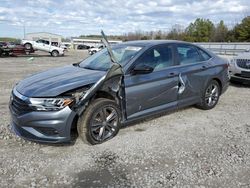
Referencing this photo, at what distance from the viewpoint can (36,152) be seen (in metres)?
3.94

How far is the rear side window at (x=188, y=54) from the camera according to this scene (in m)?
5.41

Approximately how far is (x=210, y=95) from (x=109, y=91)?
→ 287cm

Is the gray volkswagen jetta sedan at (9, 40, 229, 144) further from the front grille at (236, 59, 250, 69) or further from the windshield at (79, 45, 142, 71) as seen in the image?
the front grille at (236, 59, 250, 69)

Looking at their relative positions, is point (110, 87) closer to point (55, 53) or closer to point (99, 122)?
point (99, 122)

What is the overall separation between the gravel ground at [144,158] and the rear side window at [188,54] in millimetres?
1245

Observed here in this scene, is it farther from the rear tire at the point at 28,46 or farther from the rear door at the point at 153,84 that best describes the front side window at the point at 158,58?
the rear tire at the point at 28,46

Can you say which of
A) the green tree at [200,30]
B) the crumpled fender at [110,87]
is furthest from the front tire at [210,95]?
the green tree at [200,30]

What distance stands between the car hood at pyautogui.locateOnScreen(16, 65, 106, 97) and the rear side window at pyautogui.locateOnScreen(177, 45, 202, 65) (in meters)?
1.81

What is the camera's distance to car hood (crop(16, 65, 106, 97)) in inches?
151

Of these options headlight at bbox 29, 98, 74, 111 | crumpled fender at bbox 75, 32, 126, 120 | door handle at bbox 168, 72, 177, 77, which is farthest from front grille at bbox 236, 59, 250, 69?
headlight at bbox 29, 98, 74, 111

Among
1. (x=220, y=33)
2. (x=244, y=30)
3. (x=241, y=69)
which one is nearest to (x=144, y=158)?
(x=241, y=69)

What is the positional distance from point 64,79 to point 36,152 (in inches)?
45.2

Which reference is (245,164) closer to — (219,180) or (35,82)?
(219,180)

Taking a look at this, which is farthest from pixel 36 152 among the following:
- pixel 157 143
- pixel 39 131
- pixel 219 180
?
pixel 219 180
